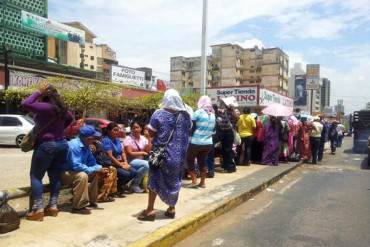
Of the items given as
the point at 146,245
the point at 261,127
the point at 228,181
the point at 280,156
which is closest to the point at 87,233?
the point at 146,245

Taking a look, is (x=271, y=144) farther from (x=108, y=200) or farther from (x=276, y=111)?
(x=108, y=200)

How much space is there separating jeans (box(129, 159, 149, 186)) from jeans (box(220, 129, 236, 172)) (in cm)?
384

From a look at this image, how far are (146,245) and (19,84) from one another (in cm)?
2313

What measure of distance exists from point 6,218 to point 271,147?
32.4ft

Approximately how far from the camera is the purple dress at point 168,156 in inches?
243

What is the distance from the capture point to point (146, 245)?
500cm

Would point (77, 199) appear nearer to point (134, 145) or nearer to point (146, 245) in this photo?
point (146, 245)

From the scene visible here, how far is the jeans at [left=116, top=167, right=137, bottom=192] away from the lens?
7402 millimetres

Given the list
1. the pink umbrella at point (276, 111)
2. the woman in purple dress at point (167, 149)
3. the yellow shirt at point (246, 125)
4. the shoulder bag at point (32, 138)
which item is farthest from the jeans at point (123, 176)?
the pink umbrella at point (276, 111)

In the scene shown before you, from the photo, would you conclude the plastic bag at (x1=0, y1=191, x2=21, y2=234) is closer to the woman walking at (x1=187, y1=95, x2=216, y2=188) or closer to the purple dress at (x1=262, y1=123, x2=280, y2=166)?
the woman walking at (x1=187, y1=95, x2=216, y2=188)

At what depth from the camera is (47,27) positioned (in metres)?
31.9

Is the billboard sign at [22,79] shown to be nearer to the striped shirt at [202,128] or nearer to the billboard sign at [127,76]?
the billboard sign at [127,76]

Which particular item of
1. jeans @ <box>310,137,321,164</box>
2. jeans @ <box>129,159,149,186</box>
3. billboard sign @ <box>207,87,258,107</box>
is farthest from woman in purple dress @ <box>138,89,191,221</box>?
billboard sign @ <box>207,87,258,107</box>

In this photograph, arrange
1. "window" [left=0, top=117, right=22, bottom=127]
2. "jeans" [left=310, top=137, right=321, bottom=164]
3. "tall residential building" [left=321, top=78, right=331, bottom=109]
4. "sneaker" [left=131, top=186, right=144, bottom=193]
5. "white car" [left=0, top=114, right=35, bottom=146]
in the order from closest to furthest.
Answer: "sneaker" [left=131, top=186, right=144, bottom=193] < "jeans" [left=310, top=137, right=321, bottom=164] < "white car" [left=0, top=114, right=35, bottom=146] < "window" [left=0, top=117, right=22, bottom=127] < "tall residential building" [left=321, top=78, right=331, bottom=109]
